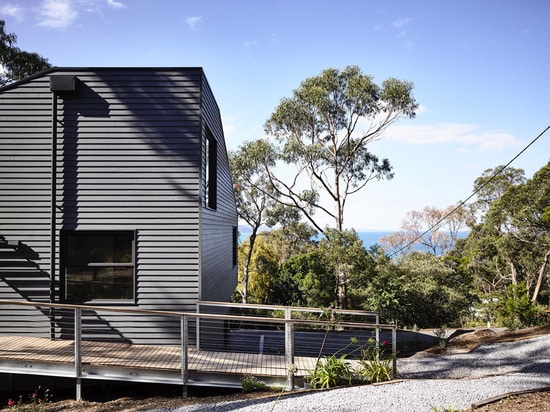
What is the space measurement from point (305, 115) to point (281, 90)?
1.90 meters

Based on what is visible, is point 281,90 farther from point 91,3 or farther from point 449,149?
point 449,149

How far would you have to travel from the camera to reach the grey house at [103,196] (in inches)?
280

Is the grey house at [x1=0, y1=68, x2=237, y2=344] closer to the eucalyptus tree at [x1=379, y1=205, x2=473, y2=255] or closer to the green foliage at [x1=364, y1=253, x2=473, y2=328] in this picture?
the green foliage at [x1=364, y1=253, x2=473, y2=328]

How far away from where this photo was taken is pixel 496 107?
18.0 metres

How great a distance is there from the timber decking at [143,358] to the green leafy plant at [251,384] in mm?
80

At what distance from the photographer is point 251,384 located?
223 inches

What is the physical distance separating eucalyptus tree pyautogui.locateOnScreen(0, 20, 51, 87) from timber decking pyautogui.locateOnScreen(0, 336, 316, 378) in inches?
641

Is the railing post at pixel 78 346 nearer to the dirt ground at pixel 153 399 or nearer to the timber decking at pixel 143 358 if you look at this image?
the timber decking at pixel 143 358

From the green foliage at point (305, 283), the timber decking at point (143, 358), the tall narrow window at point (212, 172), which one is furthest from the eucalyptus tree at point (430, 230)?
the timber decking at point (143, 358)

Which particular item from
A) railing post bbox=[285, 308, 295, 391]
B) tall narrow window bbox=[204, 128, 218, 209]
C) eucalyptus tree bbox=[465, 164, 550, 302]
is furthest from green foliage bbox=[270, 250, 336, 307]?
railing post bbox=[285, 308, 295, 391]

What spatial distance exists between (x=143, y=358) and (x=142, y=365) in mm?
391

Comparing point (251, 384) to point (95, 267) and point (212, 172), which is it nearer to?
point (95, 267)

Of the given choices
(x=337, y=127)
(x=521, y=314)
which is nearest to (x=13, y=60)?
(x=337, y=127)

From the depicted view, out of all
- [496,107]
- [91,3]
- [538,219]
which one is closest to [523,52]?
[496,107]
